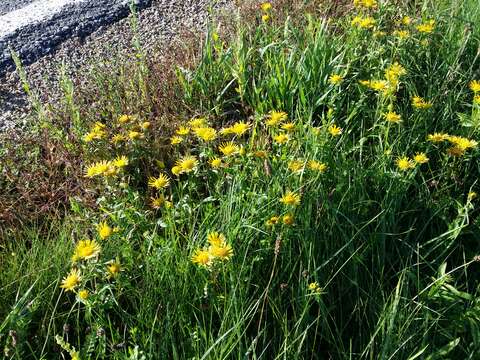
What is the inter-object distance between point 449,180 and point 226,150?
3.33 feet

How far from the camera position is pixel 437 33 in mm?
3289

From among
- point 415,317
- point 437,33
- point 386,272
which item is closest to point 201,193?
point 386,272

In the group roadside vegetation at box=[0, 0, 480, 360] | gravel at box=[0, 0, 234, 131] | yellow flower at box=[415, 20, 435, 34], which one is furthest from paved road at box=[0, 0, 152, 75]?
yellow flower at box=[415, 20, 435, 34]

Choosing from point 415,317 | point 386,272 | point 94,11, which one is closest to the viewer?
point 415,317

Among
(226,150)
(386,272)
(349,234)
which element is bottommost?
(386,272)

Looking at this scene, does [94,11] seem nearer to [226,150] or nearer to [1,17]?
[1,17]

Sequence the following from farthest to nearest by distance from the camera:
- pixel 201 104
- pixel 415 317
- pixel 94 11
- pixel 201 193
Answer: pixel 94 11 < pixel 201 104 < pixel 201 193 < pixel 415 317

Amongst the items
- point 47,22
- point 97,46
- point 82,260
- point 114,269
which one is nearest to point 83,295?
point 114,269

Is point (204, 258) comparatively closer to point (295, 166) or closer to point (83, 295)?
point (83, 295)

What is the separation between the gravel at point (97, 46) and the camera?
339 centimetres

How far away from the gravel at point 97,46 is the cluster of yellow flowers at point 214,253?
6.02 ft

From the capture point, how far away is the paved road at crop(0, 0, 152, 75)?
3934 mm

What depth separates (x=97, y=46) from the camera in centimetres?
394

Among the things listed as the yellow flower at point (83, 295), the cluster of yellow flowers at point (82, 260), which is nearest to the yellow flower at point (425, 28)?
the cluster of yellow flowers at point (82, 260)
